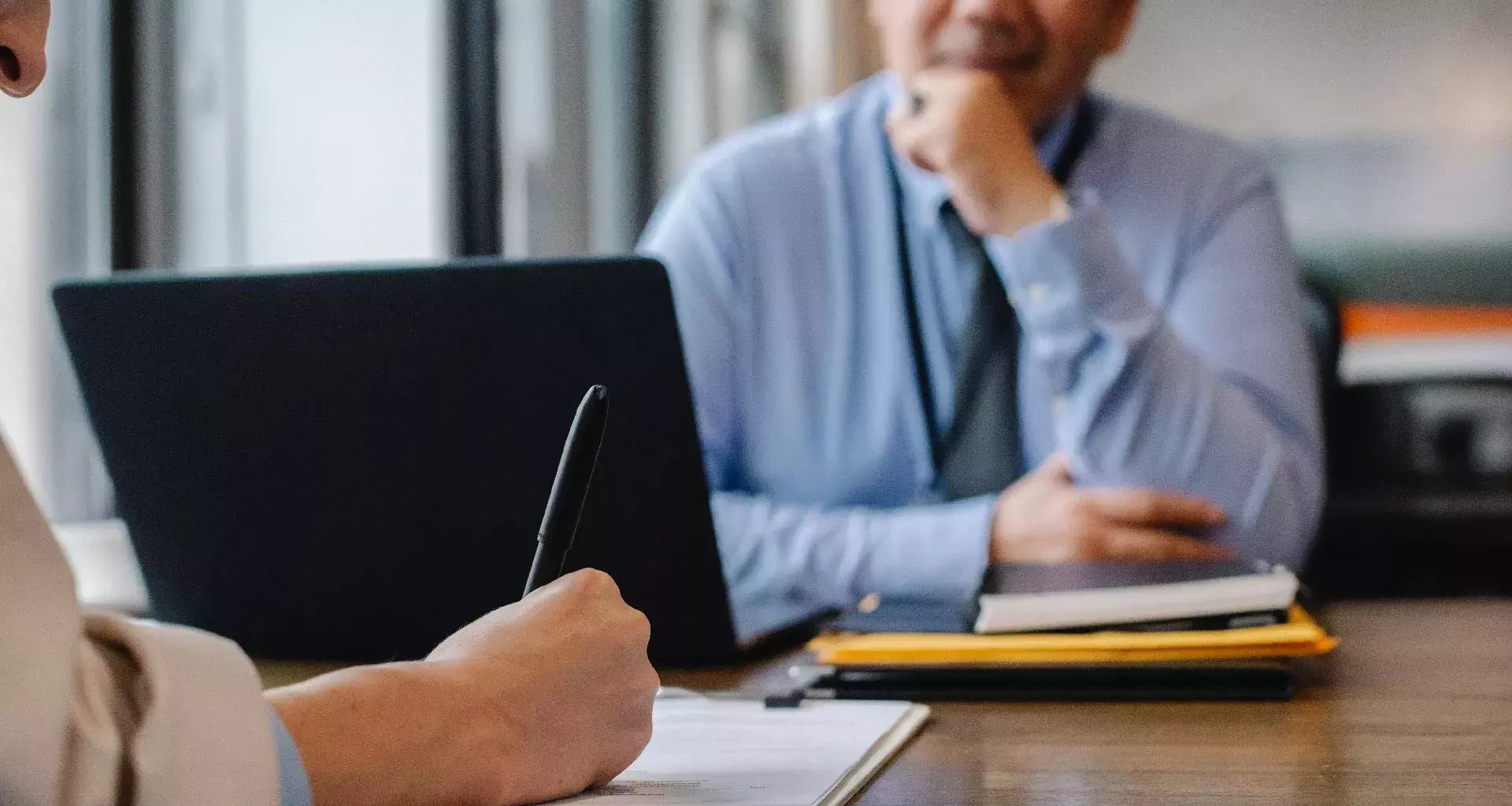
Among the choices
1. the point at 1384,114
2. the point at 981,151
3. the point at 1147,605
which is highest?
the point at 1384,114

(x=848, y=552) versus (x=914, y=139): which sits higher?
(x=914, y=139)

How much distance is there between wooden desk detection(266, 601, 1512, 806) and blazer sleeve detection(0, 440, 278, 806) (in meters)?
0.25

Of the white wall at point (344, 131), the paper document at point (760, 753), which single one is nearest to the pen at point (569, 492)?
the paper document at point (760, 753)

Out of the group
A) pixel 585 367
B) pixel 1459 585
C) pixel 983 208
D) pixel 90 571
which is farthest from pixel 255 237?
pixel 1459 585

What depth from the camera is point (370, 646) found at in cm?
85

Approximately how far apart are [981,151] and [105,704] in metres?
1.16

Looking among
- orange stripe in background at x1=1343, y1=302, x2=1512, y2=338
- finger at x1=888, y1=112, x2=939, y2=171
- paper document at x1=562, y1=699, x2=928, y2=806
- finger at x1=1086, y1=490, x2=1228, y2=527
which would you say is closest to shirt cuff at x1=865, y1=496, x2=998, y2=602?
finger at x1=1086, y1=490, x2=1228, y2=527

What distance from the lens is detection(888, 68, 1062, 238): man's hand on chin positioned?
141 centimetres

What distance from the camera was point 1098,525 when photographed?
1.20 meters

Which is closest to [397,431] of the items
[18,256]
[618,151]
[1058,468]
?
[1058,468]

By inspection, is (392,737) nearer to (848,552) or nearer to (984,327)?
(848,552)

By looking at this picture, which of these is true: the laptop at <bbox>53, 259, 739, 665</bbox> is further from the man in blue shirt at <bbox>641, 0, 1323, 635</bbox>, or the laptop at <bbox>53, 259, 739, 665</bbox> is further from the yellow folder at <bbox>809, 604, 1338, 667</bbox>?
the man in blue shirt at <bbox>641, 0, 1323, 635</bbox>

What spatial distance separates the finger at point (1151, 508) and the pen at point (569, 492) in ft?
2.22

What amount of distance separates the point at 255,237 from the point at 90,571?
0.75 metres
